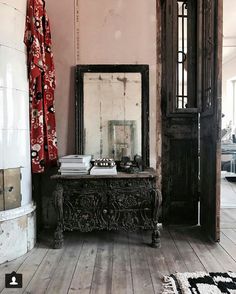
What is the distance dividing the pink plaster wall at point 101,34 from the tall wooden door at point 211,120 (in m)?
0.53

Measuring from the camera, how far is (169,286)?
199 cm

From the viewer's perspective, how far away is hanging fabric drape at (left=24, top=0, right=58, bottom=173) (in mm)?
2668

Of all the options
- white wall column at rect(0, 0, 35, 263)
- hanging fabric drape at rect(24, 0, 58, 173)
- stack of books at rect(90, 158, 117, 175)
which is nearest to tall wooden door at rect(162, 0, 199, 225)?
stack of books at rect(90, 158, 117, 175)

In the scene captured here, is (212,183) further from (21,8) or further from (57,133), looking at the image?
(21,8)

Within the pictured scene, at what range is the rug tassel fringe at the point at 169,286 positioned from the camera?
6.32ft

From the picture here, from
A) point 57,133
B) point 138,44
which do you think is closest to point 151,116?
point 138,44

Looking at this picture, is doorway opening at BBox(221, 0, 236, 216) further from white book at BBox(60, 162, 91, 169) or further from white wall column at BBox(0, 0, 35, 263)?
white wall column at BBox(0, 0, 35, 263)

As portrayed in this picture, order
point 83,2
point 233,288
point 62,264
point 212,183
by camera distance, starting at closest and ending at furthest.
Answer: point 233,288 < point 62,264 < point 212,183 < point 83,2

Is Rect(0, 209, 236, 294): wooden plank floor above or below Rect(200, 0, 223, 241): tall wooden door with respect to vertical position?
below

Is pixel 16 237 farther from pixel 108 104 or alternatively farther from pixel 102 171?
pixel 108 104

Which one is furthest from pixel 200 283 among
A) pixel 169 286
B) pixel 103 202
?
pixel 103 202

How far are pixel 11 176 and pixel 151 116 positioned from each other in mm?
1477

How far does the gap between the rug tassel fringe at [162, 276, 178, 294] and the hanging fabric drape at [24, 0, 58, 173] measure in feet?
4.80

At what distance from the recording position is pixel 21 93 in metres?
2.56
